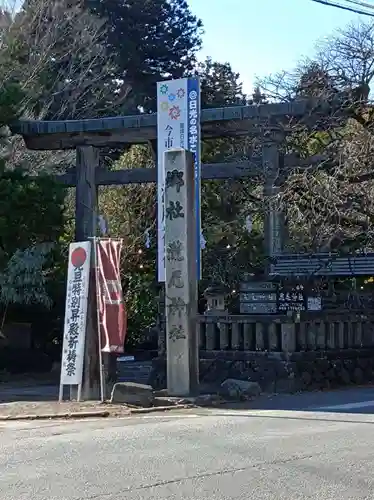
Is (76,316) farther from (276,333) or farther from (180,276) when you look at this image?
(276,333)

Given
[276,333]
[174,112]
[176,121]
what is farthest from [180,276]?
[174,112]

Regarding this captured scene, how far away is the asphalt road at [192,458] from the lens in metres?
6.86

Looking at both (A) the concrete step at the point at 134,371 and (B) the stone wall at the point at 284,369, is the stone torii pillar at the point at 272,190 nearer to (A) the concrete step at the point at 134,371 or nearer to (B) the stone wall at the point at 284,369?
(B) the stone wall at the point at 284,369

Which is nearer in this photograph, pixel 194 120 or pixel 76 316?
pixel 76 316

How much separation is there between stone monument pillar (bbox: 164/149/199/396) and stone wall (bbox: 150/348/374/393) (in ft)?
6.34

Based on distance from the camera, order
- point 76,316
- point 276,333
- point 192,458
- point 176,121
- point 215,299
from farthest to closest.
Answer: point 215,299, point 176,121, point 276,333, point 76,316, point 192,458

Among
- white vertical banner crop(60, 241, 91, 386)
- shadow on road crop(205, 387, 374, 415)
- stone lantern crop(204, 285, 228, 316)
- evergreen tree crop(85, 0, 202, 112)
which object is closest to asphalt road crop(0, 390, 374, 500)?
shadow on road crop(205, 387, 374, 415)

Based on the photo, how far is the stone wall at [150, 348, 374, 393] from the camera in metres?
16.1

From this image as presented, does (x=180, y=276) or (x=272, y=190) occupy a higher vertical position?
(x=272, y=190)

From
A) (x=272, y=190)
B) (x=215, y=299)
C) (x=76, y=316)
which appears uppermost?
(x=272, y=190)

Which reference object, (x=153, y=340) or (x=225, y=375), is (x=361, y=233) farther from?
(x=153, y=340)

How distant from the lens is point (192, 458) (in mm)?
8242

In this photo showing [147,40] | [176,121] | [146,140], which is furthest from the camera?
[147,40]

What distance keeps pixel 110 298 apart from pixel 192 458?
6.38 meters
